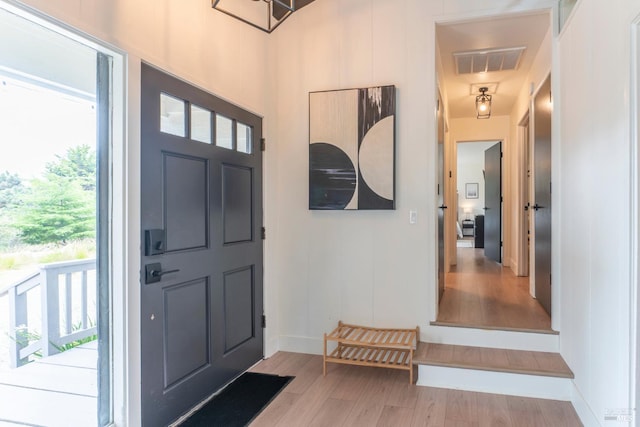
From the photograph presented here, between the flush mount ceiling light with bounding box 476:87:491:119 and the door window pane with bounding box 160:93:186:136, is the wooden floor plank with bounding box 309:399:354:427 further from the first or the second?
the flush mount ceiling light with bounding box 476:87:491:119

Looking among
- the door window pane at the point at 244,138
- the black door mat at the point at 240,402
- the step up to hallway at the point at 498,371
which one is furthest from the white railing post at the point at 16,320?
the step up to hallway at the point at 498,371

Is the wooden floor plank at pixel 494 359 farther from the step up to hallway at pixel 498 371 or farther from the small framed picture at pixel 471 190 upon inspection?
the small framed picture at pixel 471 190

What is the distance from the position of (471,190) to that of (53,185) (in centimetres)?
1252

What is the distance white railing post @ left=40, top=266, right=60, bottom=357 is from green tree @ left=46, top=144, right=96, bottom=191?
0.63 meters

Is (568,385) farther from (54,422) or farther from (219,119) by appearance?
(54,422)

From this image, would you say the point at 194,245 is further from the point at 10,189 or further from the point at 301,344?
the point at 301,344

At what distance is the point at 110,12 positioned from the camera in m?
1.92

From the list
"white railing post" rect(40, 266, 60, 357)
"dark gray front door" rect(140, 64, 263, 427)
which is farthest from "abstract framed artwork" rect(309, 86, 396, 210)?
"white railing post" rect(40, 266, 60, 357)

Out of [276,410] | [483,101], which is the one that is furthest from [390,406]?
[483,101]

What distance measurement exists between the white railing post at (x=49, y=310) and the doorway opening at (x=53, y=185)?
5 cm

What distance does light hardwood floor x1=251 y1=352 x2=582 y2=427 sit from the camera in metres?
2.39

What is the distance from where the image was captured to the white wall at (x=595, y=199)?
176 cm

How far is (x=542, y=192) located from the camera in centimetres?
376

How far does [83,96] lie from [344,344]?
2.58 m
